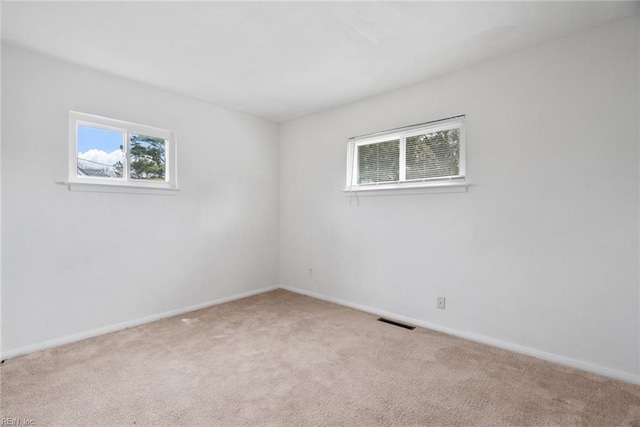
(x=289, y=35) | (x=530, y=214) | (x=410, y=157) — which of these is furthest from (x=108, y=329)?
(x=530, y=214)

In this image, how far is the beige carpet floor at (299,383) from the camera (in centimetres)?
175

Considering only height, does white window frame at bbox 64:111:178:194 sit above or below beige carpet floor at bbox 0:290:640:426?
above

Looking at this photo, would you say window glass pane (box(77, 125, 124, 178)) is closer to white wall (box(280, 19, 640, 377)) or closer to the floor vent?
white wall (box(280, 19, 640, 377))

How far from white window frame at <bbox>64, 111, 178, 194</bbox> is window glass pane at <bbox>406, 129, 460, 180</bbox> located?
8.51 ft

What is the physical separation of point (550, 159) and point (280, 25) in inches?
89.9

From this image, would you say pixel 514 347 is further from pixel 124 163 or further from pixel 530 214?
pixel 124 163

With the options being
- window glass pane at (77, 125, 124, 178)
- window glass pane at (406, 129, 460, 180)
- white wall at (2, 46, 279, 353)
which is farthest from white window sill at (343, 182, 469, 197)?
window glass pane at (77, 125, 124, 178)

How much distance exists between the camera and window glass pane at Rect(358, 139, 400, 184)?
11.2 feet

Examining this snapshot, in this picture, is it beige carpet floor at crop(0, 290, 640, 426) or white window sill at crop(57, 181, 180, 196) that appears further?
white window sill at crop(57, 181, 180, 196)

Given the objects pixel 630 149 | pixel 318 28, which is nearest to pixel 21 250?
pixel 318 28

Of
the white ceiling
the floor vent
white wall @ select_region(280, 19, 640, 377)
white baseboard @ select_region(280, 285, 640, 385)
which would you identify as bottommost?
the floor vent

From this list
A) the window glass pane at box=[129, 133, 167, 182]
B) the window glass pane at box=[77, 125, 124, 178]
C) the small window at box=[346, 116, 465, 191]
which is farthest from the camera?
the window glass pane at box=[129, 133, 167, 182]

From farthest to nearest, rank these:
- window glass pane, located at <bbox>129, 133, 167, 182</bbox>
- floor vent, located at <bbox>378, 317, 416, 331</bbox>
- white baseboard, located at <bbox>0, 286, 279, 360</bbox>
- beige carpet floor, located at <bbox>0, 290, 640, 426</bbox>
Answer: window glass pane, located at <bbox>129, 133, 167, 182</bbox>
floor vent, located at <bbox>378, 317, 416, 331</bbox>
white baseboard, located at <bbox>0, 286, 279, 360</bbox>
beige carpet floor, located at <bbox>0, 290, 640, 426</bbox>

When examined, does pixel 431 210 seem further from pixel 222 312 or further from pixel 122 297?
pixel 122 297
